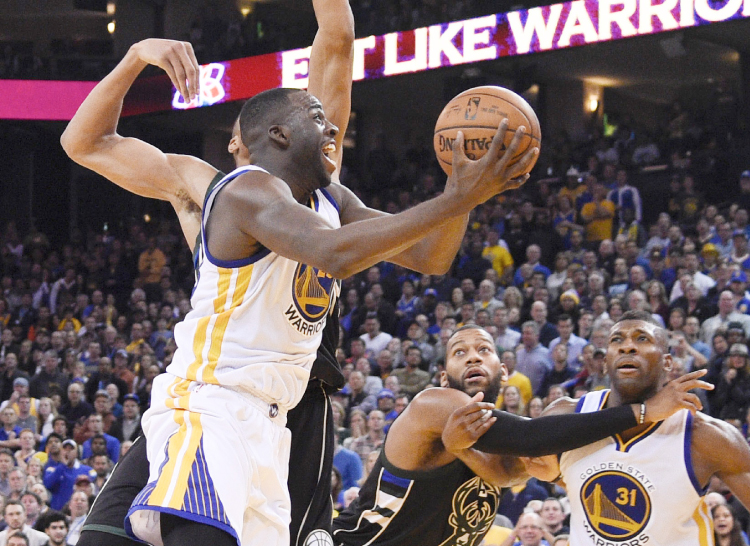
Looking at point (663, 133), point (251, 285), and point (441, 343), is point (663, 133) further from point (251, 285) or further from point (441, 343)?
point (251, 285)

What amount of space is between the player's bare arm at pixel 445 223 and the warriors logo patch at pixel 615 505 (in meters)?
1.29

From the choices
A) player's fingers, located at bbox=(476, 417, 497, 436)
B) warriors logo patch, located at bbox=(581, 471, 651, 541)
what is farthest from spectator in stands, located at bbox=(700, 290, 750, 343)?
player's fingers, located at bbox=(476, 417, 497, 436)

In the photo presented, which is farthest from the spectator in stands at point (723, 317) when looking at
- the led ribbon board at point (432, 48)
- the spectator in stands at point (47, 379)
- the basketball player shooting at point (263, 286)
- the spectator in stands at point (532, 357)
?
the spectator in stands at point (47, 379)

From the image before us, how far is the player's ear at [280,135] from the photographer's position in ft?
9.55

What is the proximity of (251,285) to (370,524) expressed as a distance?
1670mm

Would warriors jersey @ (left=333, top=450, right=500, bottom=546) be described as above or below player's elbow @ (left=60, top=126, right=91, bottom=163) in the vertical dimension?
below

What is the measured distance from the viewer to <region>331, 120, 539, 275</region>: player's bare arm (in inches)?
97.1

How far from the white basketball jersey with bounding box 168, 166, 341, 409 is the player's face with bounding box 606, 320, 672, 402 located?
1.67 metres

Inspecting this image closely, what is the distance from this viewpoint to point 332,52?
388 cm

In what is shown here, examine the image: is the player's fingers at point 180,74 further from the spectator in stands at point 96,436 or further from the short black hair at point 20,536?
the spectator in stands at point 96,436

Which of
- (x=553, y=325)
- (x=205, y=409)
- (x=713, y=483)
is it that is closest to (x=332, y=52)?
(x=205, y=409)

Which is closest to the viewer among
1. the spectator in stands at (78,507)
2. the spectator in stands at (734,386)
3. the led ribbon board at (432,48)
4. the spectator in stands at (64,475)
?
the spectator in stands at (734,386)

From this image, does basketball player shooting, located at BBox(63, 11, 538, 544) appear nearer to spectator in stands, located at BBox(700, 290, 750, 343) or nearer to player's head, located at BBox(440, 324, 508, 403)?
player's head, located at BBox(440, 324, 508, 403)

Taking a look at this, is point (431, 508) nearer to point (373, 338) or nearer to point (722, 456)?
point (722, 456)
